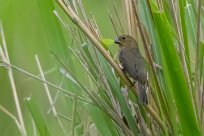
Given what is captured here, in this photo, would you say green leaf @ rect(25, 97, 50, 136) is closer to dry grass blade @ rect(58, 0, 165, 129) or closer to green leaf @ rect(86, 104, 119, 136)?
green leaf @ rect(86, 104, 119, 136)

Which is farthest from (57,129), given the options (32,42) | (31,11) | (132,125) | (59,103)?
(31,11)

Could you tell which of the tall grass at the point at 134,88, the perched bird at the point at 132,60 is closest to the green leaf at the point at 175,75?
the tall grass at the point at 134,88

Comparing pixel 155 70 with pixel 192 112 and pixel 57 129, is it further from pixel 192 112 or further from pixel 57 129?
pixel 57 129

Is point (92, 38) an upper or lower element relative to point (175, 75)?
upper

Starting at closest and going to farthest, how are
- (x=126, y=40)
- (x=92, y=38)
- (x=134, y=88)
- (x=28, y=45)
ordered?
(x=92, y=38) < (x=134, y=88) < (x=126, y=40) < (x=28, y=45)

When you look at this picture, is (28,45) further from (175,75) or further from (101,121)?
(175,75)

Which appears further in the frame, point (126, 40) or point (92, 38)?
point (126, 40)

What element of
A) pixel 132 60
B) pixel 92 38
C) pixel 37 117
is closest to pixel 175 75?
pixel 92 38

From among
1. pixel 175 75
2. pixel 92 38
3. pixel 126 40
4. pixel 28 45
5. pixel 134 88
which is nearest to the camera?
pixel 175 75
